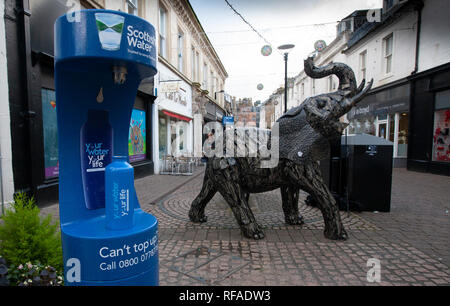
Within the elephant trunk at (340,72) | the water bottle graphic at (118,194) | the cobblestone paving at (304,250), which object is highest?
the elephant trunk at (340,72)

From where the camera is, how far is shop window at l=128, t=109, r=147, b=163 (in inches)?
328

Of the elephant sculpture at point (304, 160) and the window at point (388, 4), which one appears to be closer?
the elephant sculpture at point (304, 160)

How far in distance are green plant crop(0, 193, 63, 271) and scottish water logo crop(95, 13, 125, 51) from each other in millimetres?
1451

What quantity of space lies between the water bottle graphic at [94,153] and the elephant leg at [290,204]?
8.93ft

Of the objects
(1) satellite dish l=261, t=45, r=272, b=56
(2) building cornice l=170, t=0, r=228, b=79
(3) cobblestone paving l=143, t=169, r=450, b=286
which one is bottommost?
(3) cobblestone paving l=143, t=169, r=450, b=286

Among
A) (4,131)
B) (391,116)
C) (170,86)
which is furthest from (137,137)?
(391,116)

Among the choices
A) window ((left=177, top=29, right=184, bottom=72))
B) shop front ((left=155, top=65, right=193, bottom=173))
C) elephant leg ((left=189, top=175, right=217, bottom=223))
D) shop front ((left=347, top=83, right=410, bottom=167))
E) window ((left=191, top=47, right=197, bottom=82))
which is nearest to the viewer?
elephant leg ((left=189, top=175, right=217, bottom=223))

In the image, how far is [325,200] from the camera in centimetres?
324

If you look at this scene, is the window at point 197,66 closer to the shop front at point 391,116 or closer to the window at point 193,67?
the window at point 193,67

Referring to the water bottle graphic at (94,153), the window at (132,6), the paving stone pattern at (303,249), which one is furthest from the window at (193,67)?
the water bottle graphic at (94,153)

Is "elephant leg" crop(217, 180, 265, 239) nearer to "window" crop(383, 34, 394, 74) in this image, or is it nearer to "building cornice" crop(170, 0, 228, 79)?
"building cornice" crop(170, 0, 228, 79)

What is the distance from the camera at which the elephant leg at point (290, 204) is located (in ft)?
12.8

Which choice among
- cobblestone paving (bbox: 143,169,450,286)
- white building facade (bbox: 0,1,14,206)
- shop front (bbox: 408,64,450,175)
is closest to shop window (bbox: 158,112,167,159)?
cobblestone paving (bbox: 143,169,450,286)
